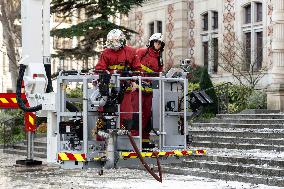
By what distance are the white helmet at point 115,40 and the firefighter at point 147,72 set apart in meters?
0.46

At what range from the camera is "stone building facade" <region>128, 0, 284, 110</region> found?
2355 cm

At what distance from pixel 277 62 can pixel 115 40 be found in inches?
557

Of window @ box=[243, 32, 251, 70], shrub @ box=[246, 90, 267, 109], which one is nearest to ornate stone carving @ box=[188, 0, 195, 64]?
window @ box=[243, 32, 251, 70]

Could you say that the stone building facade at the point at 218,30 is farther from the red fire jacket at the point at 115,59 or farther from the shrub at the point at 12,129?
the red fire jacket at the point at 115,59

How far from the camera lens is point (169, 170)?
1602 centimetres

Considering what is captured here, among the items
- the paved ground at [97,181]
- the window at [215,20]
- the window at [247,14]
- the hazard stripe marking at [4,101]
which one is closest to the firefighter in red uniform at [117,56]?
the paved ground at [97,181]

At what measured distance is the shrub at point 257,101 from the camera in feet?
77.8

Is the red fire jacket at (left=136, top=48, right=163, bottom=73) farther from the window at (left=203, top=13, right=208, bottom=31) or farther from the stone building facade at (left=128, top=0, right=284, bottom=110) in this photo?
the window at (left=203, top=13, right=208, bottom=31)

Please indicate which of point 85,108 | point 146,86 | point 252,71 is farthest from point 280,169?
point 252,71

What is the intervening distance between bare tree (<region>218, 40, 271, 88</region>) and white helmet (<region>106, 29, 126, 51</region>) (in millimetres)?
15898

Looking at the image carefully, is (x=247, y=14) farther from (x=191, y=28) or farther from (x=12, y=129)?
Result: (x=12, y=129)

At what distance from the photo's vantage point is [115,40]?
1042cm

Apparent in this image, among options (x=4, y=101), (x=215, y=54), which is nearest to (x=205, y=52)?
(x=215, y=54)

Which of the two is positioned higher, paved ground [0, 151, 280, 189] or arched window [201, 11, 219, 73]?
arched window [201, 11, 219, 73]
